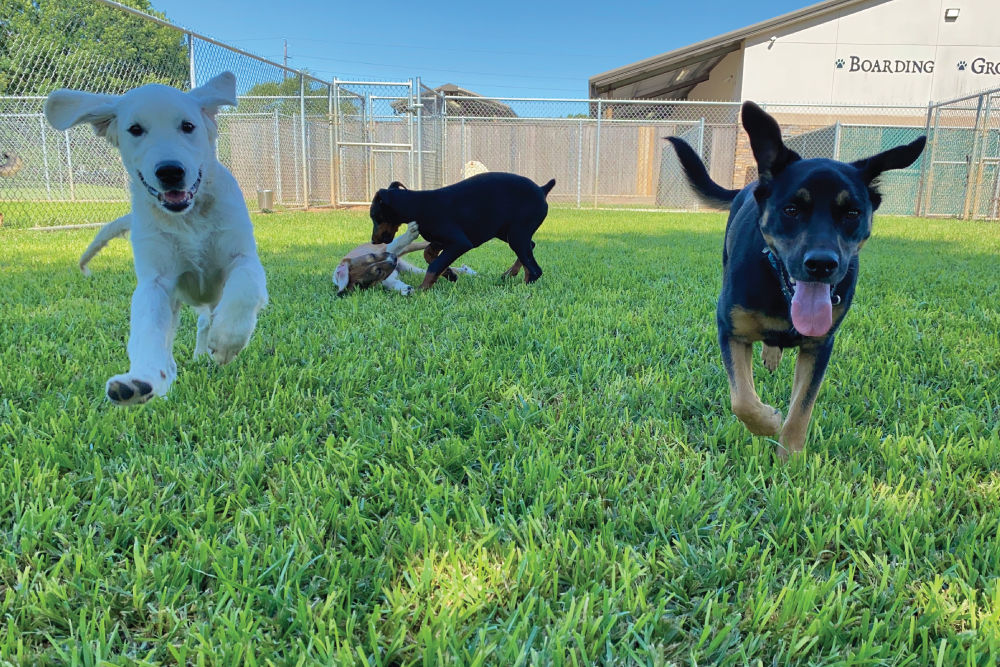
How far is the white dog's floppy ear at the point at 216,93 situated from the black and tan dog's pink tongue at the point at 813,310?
2.45m

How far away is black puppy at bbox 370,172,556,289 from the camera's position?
17.5ft

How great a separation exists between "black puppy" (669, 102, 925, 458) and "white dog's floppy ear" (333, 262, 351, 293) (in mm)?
3285

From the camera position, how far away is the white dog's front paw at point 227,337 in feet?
8.04

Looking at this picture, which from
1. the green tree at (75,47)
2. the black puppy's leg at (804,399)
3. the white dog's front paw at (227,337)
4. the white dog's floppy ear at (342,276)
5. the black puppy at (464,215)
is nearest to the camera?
the black puppy's leg at (804,399)

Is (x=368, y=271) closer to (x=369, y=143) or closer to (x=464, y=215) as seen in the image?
(x=464, y=215)

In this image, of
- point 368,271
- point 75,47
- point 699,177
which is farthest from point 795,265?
point 75,47

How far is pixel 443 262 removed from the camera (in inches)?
206

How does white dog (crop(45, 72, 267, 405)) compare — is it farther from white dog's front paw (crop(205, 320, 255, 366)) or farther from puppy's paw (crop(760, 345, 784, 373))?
puppy's paw (crop(760, 345, 784, 373))

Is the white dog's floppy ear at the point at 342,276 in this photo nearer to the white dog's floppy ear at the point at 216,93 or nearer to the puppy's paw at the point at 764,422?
the white dog's floppy ear at the point at 216,93

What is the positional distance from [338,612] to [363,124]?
51.0ft

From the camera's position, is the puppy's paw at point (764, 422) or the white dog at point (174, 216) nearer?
the puppy's paw at point (764, 422)

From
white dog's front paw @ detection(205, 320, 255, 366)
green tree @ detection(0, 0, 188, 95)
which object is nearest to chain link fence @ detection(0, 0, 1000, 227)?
green tree @ detection(0, 0, 188, 95)

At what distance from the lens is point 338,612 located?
4.29 ft

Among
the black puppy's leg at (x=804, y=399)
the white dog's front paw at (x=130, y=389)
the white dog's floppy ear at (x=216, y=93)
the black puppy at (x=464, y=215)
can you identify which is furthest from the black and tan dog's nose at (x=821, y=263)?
the black puppy at (x=464, y=215)
